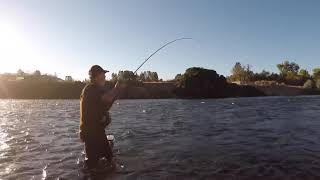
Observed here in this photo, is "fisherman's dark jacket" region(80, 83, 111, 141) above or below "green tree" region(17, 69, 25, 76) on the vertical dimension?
below

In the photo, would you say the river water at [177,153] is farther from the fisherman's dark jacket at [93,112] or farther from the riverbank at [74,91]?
the riverbank at [74,91]

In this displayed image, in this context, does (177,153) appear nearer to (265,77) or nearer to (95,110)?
(95,110)

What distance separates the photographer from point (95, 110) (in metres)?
10.4

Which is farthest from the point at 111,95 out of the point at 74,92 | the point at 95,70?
the point at 74,92

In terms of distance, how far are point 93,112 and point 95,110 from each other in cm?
7

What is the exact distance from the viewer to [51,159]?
Result: 13367 mm

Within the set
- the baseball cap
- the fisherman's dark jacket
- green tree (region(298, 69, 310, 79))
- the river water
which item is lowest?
the river water

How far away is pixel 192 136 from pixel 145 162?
21.7ft

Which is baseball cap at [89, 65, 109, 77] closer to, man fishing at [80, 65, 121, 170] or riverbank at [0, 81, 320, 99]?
man fishing at [80, 65, 121, 170]

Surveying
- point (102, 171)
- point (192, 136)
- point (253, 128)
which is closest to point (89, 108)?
point (102, 171)

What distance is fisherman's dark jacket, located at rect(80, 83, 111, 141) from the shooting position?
33.9 ft

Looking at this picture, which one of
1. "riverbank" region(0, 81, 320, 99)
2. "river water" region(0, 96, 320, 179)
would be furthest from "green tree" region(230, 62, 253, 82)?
"river water" region(0, 96, 320, 179)

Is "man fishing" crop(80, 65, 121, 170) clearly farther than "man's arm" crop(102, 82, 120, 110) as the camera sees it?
Yes

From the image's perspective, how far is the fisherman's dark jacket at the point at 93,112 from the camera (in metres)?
10.3
